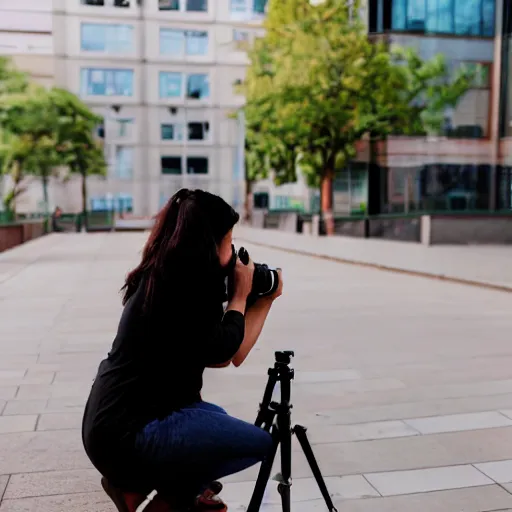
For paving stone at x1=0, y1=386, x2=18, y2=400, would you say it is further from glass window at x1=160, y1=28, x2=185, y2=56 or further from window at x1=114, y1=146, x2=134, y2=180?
glass window at x1=160, y1=28, x2=185, y2=56

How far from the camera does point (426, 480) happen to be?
3.54m

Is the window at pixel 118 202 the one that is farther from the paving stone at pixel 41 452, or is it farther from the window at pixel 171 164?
the paving stone at pixel 41 452

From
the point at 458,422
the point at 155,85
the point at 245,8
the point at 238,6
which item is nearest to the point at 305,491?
the point at 458,422

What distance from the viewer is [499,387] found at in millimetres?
5395

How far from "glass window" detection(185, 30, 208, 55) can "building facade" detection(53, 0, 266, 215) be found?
9 centimetres

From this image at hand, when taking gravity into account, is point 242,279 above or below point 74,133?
below

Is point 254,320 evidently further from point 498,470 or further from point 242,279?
point 498,470

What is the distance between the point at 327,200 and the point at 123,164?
28.7 meters

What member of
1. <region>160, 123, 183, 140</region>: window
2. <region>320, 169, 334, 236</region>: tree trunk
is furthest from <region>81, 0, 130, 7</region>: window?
<region>320, 169, 334, 236</region>: tree trunk

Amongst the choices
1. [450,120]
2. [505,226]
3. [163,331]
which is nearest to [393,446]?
[163,331]

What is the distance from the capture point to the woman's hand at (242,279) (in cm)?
248

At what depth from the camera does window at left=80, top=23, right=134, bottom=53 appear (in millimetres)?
58281

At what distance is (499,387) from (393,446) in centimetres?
176

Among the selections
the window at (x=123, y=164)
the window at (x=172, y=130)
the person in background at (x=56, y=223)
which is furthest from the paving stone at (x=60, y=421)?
the window at (x=172, y=130)
